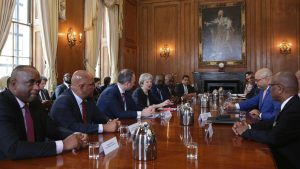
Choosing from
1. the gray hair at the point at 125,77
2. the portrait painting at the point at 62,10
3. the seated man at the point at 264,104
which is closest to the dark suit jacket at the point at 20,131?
the gray hair at the point at 125,77

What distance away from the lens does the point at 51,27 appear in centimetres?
784


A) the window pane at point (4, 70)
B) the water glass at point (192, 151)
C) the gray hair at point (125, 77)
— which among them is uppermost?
the window pane at point (4, 70)

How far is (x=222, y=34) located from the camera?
1199cm

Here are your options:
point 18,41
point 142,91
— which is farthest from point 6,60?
point 142,91

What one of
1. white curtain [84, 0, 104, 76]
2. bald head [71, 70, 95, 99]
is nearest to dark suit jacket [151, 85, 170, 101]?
white curtain [84, 0, 104, 76]

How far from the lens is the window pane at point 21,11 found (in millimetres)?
7351

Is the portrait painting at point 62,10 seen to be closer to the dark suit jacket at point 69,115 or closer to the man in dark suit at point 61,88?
the man in dark suit at point 61,88

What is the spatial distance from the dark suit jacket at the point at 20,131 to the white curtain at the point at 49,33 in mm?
5268

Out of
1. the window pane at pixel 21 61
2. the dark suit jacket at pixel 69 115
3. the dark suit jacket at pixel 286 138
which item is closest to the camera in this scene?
the dark suit jacket at pixel 286 138

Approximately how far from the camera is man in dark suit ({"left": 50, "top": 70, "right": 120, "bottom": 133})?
287cm

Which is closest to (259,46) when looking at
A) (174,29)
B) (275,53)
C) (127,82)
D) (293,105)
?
(275,53)

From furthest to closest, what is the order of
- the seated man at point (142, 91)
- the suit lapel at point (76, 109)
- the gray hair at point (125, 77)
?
the seated man at point (142, 91), the gray hair at point (125, 77), the suit lapel at point (76, 109)

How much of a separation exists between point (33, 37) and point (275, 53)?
8.44 m

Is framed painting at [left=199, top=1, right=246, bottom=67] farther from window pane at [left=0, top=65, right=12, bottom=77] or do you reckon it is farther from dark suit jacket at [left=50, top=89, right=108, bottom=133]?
dark suit jacket at [left=50, top=89, right=108, bottom=133]
